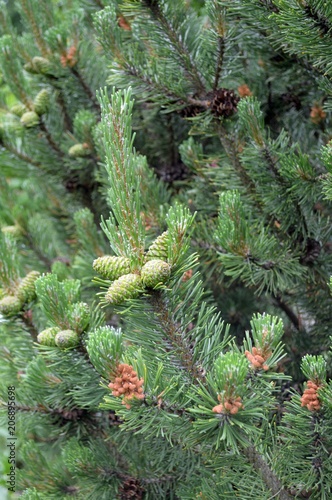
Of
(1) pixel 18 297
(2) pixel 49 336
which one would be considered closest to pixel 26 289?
(1) pixel 18 297

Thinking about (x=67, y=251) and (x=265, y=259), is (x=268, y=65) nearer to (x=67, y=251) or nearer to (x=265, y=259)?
(x=265, y=259)

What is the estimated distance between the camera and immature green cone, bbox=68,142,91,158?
1373 mm

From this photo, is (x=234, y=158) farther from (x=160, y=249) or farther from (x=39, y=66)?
(x=39, y=66)

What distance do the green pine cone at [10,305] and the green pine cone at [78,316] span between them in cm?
21

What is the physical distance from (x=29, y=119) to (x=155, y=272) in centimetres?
86

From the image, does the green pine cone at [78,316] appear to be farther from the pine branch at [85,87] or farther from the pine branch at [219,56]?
the pine branch at [85,87]

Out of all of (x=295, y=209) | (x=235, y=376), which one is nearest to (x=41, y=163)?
(x=295, y=209)

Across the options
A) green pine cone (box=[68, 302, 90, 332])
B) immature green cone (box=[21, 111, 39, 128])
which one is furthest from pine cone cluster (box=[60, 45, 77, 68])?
green pine cone (box=[68, 302, 90, 332])

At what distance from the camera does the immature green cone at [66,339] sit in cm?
83

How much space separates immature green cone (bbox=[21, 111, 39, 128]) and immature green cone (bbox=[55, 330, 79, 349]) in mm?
692

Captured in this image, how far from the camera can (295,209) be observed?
41.0 inches

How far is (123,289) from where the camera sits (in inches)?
25.3

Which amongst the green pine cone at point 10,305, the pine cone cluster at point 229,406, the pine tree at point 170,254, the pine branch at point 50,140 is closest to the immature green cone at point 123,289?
the pine tree at point 170,254

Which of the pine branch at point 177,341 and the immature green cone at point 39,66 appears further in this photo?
the immature green cone at point 39,66
